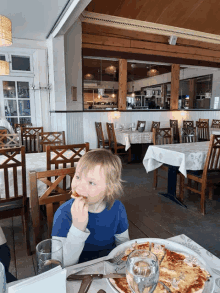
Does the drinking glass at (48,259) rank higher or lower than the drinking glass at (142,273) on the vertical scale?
lower

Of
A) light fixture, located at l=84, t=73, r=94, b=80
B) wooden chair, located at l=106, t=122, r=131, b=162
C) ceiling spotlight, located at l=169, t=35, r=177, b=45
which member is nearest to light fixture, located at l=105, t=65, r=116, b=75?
light fixture, located at l=84, t=73, r=94, b=80

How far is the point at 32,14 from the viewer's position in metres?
3.63

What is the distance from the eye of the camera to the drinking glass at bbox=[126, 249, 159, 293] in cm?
49

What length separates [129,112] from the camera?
658cm

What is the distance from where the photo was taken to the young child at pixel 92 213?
790 mm

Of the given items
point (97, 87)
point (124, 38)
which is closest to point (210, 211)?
point (97, 87)

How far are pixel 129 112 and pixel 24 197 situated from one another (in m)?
5.21

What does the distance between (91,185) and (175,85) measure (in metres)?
7.22

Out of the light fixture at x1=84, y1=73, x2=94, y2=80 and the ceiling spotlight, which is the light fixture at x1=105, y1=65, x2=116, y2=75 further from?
the ceiling spotlight

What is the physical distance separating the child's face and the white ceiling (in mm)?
3411

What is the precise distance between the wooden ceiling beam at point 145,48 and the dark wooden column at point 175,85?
1.47 feet

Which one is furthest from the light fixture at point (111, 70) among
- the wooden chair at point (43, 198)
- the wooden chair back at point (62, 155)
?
the wooden chair at point (43, 198)

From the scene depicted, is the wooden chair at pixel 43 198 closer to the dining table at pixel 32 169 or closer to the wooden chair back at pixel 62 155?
the wooden chair back at pixel 62 155

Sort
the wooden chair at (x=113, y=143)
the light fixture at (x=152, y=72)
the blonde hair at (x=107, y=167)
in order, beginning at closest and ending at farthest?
the blonde hair at (x=107, y=167) < the wooden chair at (x=113, y=143) < the light fixture at (x=152, y=72)
